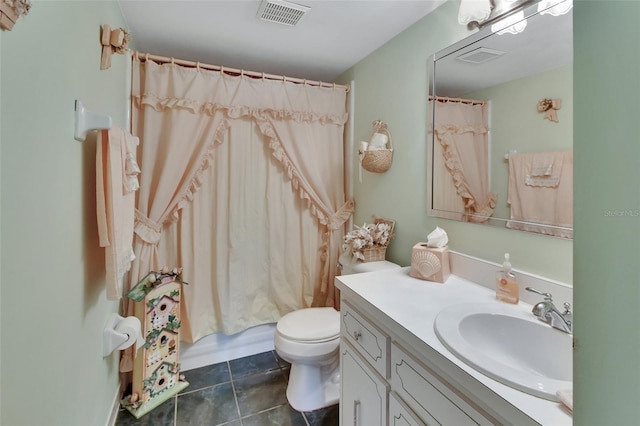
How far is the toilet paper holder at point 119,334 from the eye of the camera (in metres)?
1.37

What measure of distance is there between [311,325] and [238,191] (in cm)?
108

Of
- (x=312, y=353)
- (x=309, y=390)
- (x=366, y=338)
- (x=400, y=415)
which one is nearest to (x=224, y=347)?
(x=309, y=390)

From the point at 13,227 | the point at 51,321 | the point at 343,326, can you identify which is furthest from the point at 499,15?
the point at 51,321

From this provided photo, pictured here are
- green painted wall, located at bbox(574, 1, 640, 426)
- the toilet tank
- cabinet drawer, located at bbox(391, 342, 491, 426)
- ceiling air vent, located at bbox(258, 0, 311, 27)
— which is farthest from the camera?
the toilet tank

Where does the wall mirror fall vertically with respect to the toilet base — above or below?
above

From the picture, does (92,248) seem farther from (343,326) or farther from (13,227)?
(343,326)

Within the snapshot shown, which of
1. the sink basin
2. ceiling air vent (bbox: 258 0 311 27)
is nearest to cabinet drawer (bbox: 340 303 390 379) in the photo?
the sink basin

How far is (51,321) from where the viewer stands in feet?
2.81

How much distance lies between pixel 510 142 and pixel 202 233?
191 centimetres

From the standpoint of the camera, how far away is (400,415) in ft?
3.00

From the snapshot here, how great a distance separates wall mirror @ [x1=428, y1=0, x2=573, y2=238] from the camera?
1.02 metres

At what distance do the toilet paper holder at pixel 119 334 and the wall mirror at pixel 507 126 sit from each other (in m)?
1.70

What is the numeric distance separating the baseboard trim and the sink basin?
5.56 ft

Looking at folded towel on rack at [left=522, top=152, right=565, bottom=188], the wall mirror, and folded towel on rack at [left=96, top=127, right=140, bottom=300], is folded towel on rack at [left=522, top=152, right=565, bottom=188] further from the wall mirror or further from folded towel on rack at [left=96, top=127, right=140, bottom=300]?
folded towel on rack at [left=96, top=127, right=140, bottom=300]
